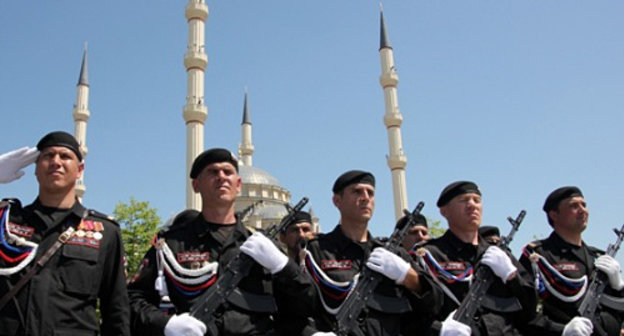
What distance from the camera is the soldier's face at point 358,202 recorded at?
438 cm

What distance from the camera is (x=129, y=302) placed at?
3627 mm

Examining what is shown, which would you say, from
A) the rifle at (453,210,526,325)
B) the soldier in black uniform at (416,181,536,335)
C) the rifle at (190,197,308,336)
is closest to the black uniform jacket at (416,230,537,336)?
the soldier in black uniform at (416,181,536,335)

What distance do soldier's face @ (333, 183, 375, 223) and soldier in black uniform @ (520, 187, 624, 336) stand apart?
1802 millimetres

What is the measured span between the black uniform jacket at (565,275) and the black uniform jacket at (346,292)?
1270 millimetres

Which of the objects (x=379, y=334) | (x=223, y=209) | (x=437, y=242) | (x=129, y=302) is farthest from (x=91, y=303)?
(x=437, y=242)

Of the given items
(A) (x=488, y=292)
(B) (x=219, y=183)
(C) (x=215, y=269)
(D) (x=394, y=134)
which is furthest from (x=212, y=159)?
(D) (x=394, y=134)

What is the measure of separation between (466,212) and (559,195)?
4.28 feet

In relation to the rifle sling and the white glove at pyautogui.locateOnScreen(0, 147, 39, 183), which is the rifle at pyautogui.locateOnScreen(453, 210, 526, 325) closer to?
the rifle sling

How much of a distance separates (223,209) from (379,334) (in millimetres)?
1554

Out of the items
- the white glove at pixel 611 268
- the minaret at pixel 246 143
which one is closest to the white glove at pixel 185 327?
the white glove at pixel 611 268

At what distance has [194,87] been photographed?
25484mm

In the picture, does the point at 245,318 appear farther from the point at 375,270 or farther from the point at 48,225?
the point at 48,225

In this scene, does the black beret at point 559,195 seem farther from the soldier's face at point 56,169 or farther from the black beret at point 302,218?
the soldier's face at point 56,169

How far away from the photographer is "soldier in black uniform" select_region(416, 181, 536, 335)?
173 inches
